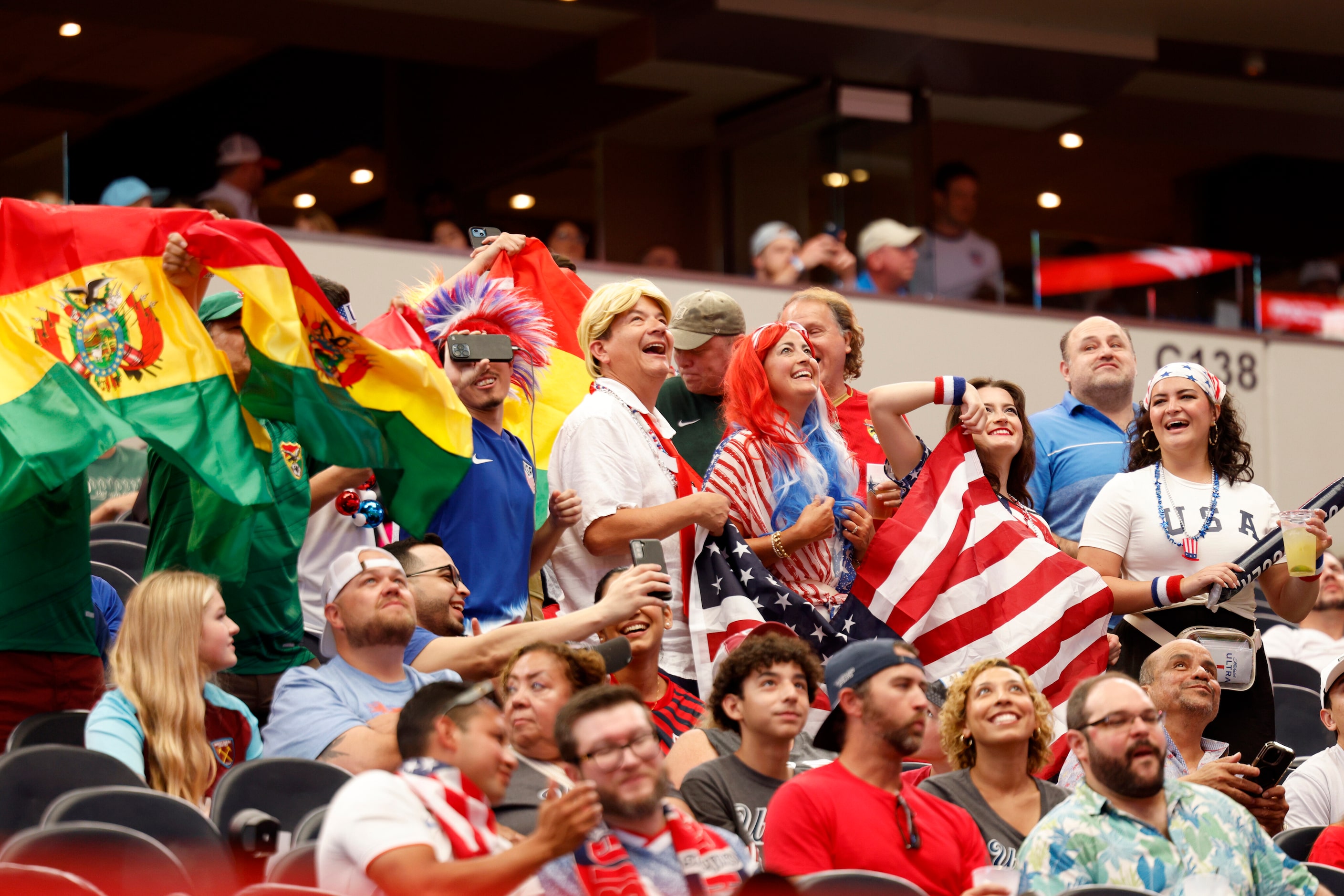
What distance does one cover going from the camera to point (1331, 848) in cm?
425

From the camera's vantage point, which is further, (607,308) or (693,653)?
(607,308)

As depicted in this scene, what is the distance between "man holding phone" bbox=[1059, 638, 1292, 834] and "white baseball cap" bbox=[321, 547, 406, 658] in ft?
6.01

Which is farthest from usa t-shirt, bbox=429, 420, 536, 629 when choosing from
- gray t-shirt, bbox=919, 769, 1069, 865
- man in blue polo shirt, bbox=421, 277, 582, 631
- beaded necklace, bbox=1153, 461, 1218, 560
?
beaded necklace, bbox=1153, 461, 1218, 560

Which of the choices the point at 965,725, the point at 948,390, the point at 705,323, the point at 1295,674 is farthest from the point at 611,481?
the point at 1295,674

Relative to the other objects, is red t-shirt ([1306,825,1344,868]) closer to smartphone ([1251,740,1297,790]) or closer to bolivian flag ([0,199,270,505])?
smartphone ([1251,740,1297,790])

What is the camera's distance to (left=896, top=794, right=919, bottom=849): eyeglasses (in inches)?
147

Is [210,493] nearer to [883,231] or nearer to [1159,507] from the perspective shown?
[1159,507]

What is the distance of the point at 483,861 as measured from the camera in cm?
308

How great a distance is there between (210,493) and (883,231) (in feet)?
20.6

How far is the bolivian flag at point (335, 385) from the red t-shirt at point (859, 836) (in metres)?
1.33

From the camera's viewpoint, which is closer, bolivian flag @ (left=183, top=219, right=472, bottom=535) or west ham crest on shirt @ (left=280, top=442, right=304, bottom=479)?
bolivian flag @ (left=183, top=219, right=472, bottom=535)

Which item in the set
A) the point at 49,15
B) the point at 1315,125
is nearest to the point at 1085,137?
the point at 1315,125

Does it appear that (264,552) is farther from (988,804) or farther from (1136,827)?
(1136,827)

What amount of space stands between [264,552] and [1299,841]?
2.70m
